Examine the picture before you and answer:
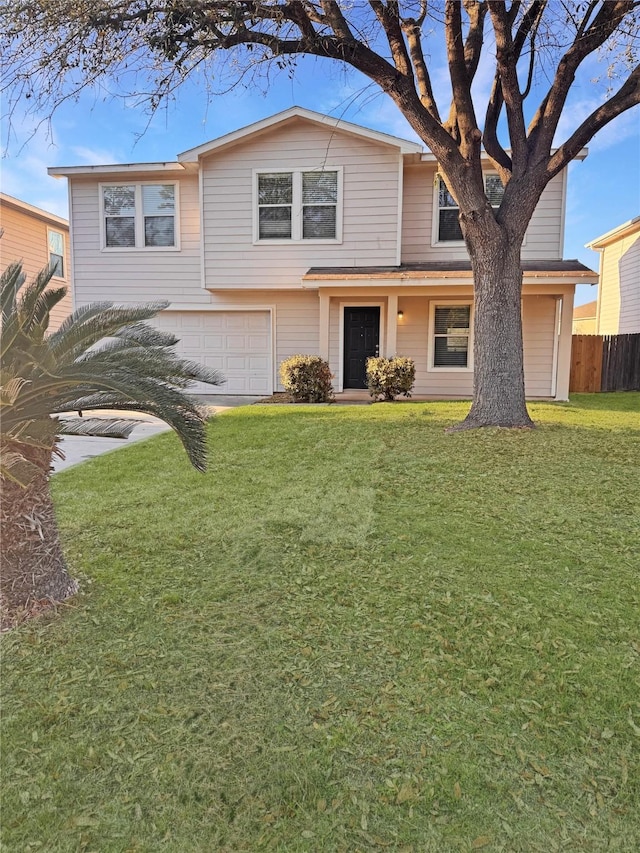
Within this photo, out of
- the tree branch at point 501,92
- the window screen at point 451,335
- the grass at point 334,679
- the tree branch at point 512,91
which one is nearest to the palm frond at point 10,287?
the grass at point 334,679

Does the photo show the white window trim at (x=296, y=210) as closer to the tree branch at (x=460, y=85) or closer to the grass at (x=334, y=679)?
the tree branch at (x=460, y=85)

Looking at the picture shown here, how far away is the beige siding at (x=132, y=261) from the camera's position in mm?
12820

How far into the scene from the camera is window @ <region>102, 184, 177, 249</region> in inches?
504

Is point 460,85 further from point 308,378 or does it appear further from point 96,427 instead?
point 96,427

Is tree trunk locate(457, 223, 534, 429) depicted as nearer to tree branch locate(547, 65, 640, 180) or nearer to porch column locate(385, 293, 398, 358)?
tree branch locate(547, 65, 640, 180)

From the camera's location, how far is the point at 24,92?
730 centimetres

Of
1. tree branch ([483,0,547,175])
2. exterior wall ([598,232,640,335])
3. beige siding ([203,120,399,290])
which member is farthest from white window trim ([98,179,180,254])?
exterior wall ([598,232,640,335])

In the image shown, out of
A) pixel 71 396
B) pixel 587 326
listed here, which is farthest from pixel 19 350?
pixel 587 326

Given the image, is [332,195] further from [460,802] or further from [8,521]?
[460,802]

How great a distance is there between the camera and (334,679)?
7.83 ft

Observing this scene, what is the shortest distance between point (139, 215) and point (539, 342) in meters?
10.0

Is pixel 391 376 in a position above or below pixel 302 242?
below

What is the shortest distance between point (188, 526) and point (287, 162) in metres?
10.4

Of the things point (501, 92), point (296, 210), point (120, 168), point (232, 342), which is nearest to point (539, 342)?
point (501, 92)
